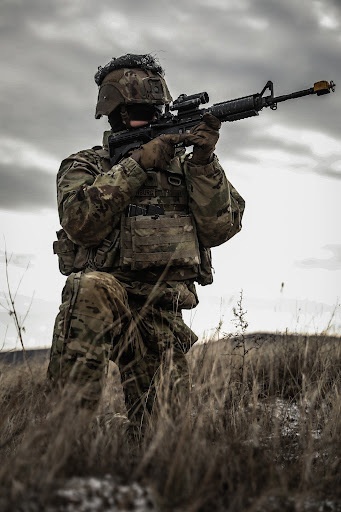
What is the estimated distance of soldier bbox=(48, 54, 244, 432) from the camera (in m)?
3.74

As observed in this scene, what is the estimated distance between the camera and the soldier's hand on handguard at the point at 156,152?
12.6 feet

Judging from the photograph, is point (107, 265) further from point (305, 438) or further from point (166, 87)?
point (305, 438)

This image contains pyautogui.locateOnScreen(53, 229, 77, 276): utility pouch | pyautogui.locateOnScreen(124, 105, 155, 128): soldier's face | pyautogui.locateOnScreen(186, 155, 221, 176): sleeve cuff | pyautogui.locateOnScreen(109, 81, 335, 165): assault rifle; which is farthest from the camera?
pyautogui.locateOnScreen(124, 105, 155, 128): soldier's face

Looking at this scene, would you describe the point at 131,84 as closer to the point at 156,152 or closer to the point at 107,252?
the point at 156,152

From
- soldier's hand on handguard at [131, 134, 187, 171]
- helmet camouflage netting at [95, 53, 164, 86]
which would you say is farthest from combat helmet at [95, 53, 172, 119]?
soldier's hand on handguard at [131, 134, 187, 171]

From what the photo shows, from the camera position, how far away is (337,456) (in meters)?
2.46

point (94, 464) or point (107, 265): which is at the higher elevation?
point (107, 265)

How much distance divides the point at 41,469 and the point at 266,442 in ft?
3.79

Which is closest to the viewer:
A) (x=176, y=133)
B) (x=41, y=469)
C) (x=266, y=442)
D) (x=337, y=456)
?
(x=41, y=469)

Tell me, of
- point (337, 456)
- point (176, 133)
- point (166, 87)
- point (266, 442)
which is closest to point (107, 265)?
point (176, 133)

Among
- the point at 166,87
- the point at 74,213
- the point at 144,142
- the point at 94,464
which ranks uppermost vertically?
the point at 166,87

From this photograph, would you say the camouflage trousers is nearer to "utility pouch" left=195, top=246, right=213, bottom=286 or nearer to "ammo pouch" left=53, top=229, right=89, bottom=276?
"utility pouch" left=195, top=246, right=213, bottom=286

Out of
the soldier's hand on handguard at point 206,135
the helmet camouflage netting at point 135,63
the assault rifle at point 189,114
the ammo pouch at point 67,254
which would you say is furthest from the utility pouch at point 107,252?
the helmet camouflage netting at point 135,63

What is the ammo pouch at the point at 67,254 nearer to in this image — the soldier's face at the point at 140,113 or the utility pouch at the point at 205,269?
the utility pouch at the point at 205,269
